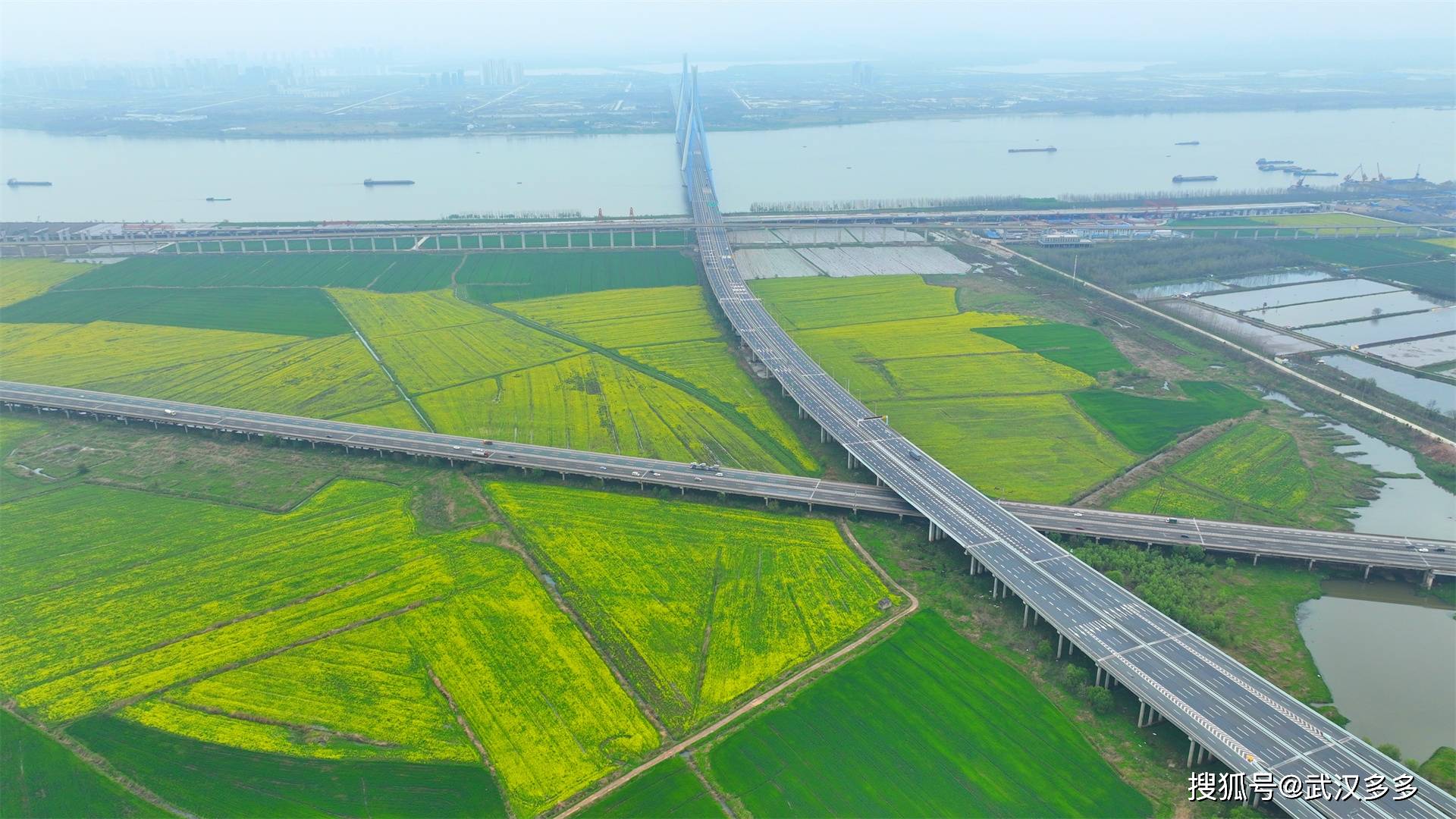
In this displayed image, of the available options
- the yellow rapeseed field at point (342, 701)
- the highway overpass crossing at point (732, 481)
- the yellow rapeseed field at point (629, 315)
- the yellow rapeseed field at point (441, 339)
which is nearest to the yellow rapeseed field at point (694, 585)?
the highway overpass crossing at point (732, 481)

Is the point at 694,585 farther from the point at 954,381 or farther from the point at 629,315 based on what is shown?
the point at 629,315

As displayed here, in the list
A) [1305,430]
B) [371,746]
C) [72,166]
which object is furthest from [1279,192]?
[72,166]

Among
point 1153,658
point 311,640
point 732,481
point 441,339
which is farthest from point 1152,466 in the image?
point 441,339

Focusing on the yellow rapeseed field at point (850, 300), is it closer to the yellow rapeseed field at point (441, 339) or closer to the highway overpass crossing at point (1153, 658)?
the yellow rapeseed field at point (441, 339)

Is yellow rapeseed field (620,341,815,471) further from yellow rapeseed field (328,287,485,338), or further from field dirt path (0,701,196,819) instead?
field dirt path (0,701,196,819)

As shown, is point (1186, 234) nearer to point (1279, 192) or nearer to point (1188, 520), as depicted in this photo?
point (1279, 192)

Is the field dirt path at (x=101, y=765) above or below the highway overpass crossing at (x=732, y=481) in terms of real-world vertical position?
below

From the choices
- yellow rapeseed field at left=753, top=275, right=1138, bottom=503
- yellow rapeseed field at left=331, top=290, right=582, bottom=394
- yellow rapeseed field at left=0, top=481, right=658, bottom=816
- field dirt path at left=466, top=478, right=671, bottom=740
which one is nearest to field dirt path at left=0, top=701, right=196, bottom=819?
yellow rapeseed field at left=0, top=481, right=658, bottom=816
